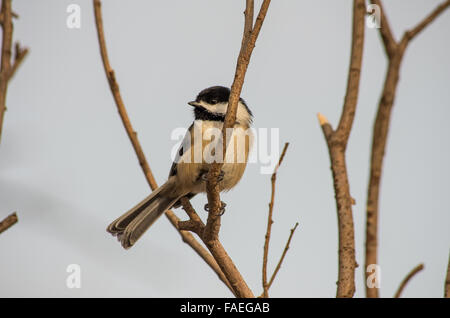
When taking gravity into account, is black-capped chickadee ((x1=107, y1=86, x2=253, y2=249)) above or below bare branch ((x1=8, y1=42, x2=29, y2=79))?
below

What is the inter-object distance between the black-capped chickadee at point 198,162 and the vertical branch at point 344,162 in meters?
2.07

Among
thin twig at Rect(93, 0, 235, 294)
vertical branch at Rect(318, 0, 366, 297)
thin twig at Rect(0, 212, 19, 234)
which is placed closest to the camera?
vertical branch at Rect(318, 0, 366, 297)

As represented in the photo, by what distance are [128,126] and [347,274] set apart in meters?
1.41

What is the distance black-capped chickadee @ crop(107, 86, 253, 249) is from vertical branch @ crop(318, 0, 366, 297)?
6.78 feet

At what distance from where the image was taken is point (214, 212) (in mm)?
2262

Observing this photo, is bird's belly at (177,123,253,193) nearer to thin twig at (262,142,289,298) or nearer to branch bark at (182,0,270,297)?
branch bark at (182,0,270,297)

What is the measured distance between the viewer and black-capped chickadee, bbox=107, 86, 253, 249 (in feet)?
11.1

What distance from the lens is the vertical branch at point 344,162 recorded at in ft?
3.90

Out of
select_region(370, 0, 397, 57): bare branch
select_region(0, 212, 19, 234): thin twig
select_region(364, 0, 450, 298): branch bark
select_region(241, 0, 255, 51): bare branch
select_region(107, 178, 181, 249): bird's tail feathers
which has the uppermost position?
select_region(241, 0, 255, 51): bare branch

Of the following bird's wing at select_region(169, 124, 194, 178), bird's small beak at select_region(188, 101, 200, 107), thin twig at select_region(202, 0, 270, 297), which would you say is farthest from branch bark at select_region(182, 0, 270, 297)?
bird's small beak at select_region(188, 101, 200, 107)

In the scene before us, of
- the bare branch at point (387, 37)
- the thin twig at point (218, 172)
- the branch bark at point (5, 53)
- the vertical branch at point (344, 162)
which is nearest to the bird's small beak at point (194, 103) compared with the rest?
the thin twig at point (218, 172)

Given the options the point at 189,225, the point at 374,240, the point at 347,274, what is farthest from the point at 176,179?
the point at 374,240

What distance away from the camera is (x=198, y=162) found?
349cm
